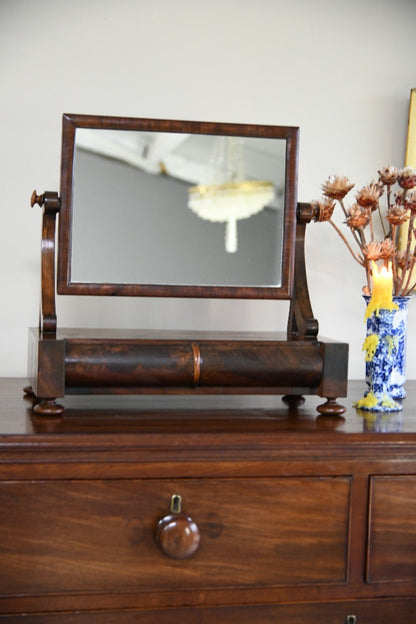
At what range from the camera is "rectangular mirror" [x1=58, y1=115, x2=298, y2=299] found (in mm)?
1285

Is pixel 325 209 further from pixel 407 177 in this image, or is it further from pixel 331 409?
pixel 331 409

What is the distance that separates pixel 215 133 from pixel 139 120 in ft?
0.44

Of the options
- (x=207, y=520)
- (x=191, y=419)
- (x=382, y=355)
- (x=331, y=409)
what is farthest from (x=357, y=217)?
(x=207, y=520)

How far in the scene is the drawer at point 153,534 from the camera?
1090mm

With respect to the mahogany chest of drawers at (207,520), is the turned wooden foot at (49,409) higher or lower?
higher

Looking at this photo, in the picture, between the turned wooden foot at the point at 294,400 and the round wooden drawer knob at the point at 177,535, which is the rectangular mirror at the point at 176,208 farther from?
the round wooden drawer knob at the point at 177,535

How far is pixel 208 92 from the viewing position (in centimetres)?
165

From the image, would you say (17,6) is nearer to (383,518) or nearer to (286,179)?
(286,179)

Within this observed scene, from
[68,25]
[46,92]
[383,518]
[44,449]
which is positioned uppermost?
[68,25]

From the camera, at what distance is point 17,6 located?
1.59 meters

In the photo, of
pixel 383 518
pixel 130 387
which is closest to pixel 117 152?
pixel 130 387

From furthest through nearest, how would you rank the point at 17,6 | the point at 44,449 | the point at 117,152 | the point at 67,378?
the point at 17,6 < the point at 117,152 < the point at 67,378 < the point at 44,449

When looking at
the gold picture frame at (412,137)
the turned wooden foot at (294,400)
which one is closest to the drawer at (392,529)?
the turned wooden foot at (294,400)

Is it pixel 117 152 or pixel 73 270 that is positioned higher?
pixel 117 152
